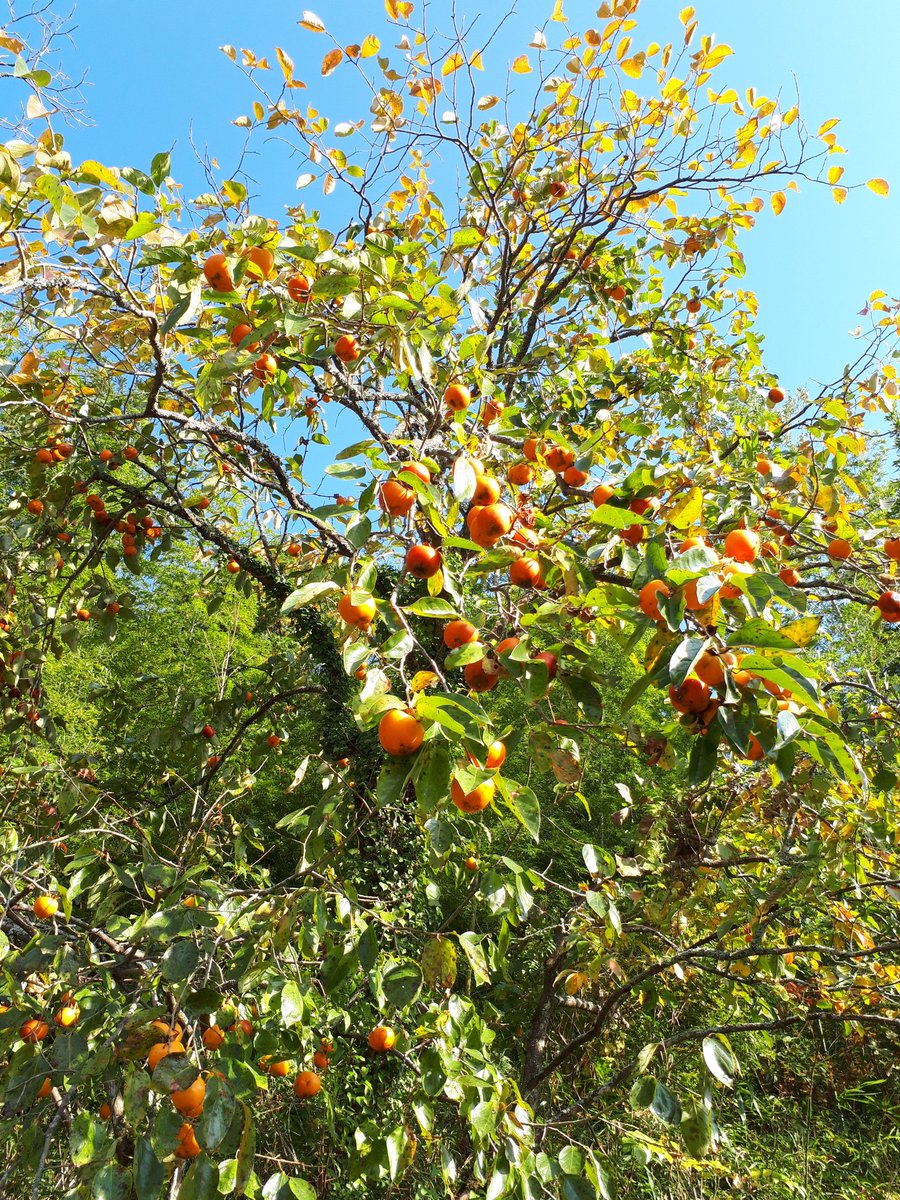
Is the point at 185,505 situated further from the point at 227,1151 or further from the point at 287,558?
the point at 227,1151

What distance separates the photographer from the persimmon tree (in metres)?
1.06

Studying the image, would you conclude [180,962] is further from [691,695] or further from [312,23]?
[312,23]

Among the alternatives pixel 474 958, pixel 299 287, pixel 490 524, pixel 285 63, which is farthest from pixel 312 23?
pixel 474 958

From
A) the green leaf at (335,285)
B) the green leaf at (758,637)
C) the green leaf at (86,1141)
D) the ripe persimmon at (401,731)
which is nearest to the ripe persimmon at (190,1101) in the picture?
the green leaf at (86,1141)

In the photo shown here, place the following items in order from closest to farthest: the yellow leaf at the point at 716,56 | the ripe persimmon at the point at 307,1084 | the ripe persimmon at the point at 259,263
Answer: the ripe persimmon at the point at 259,263
the ripe persimmon at the point at 307,1084
the yellow leaf at the point at 716,56

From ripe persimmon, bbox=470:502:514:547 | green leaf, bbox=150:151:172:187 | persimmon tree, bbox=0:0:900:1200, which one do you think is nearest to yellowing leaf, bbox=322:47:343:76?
persimmon tree, bbox=0:0:900:1200

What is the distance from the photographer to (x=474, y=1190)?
2.33 m

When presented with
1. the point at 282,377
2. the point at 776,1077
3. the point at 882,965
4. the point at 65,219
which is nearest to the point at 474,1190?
the point at 882,965

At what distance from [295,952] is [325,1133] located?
244cm

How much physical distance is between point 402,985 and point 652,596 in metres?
0.97

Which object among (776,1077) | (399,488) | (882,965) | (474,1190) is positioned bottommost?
(776,1077)

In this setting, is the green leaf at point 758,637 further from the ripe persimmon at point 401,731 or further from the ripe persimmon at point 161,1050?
the ripe persimmon at point 161,1050

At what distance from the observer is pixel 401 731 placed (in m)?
0.85

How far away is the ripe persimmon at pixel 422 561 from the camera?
1.11 meters
